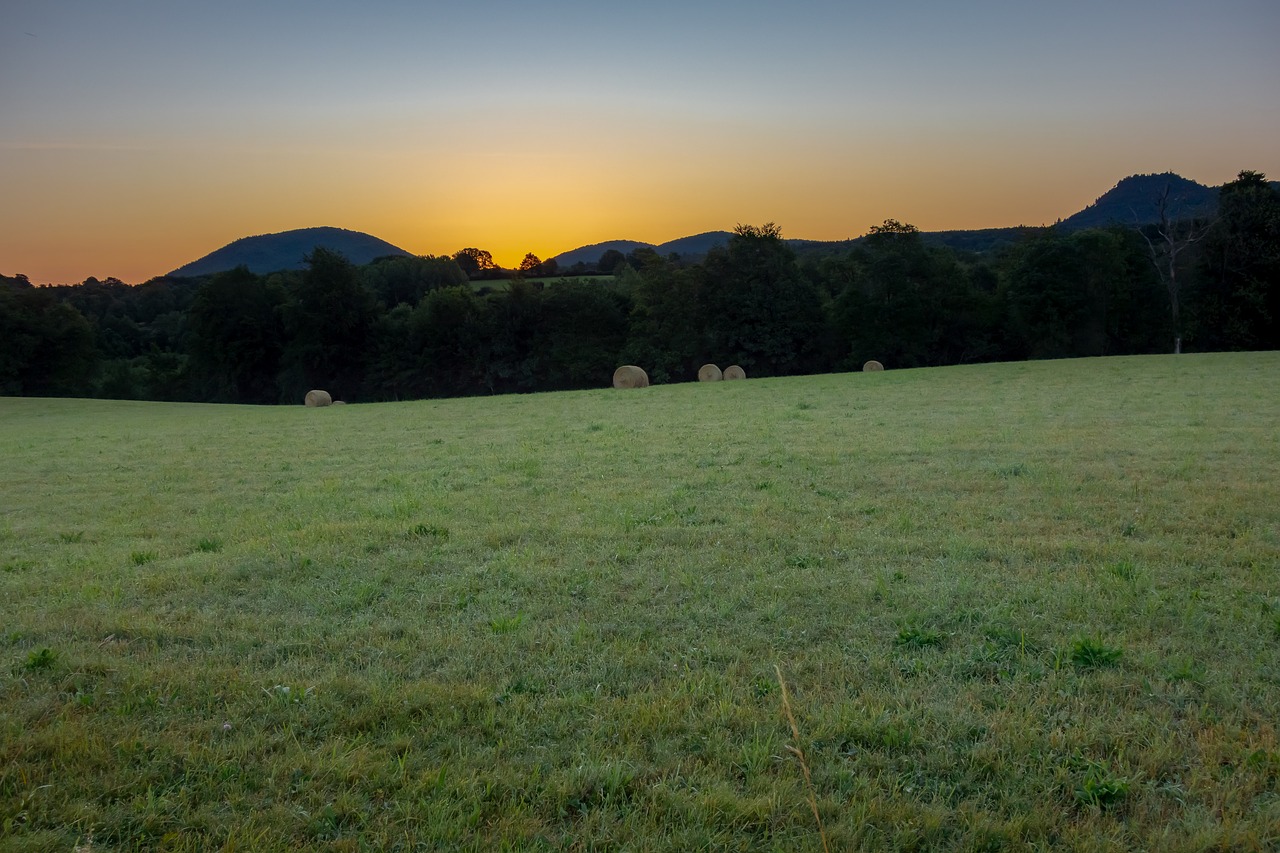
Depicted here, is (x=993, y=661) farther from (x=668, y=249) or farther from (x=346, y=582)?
(x=668, y=249)

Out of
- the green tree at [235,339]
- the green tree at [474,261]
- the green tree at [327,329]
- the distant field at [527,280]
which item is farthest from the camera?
the green tree at [474,261]

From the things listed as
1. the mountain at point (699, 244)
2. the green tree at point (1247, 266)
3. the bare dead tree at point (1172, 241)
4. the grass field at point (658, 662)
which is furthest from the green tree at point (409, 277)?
the grass field at point (658, 662)

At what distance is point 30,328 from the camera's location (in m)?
56.5

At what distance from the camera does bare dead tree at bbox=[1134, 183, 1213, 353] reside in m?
49.6

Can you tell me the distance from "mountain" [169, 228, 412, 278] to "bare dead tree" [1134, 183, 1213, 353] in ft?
275

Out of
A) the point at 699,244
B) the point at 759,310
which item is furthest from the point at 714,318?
the point at 699,244

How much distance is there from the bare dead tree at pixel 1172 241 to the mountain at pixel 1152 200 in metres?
0.17

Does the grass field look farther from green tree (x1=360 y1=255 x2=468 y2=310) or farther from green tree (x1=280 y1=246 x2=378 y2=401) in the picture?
green tree (x1=360 y1=255 x2=468 y2=310)

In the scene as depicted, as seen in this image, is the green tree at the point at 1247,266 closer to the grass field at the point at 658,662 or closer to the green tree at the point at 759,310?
the green tree at the point at 759,310

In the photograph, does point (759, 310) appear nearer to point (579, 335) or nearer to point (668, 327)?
point (668, 327)

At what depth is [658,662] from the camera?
466 centimetres

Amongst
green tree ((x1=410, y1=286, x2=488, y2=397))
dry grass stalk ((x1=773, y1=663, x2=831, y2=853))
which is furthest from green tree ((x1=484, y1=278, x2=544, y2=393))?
dry grass stalk ((x1=773, y1=663, x2=831, y2=853))

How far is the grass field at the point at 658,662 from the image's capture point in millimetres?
3209

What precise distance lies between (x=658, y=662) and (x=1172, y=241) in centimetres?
5975
